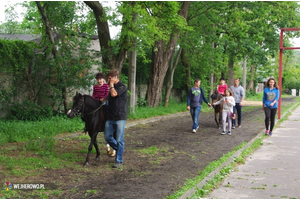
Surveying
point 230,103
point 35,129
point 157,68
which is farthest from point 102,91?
point 157,68

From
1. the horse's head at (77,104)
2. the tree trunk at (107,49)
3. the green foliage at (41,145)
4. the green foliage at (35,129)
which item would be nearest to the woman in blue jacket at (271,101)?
the tree trunk at (107,49)

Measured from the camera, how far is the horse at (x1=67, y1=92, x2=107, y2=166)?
7.08 m

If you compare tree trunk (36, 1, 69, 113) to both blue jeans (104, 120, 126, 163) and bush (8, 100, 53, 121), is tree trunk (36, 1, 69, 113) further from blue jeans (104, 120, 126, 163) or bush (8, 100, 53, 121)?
blue jeans (104, 120, 126, 163)

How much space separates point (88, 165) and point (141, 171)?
1.16 m

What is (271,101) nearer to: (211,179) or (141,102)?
(211,179)

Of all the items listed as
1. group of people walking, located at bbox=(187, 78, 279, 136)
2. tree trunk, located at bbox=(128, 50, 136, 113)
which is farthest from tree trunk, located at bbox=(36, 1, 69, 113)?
group of people walking, located at bbox=(187, 78, 279, 136)

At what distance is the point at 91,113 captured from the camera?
7.32 metres

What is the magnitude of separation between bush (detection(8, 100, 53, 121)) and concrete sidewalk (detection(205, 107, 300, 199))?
25.5 ft

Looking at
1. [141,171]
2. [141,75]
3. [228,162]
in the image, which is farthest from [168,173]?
[141,75]

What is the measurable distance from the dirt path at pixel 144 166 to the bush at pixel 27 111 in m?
3.07

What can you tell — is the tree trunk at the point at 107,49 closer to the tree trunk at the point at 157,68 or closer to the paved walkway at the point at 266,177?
the tree trunk at the point at 157,68

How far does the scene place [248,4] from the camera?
2197cm

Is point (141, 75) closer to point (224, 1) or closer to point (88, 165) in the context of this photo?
point (224, 1)

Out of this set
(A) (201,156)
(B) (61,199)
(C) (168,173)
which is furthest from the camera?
(A) (201,156)
